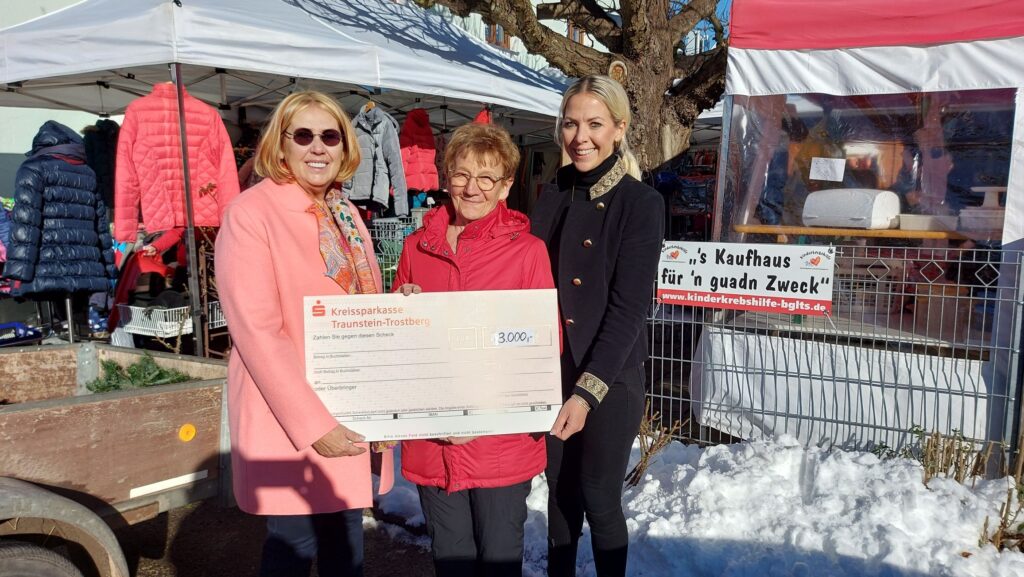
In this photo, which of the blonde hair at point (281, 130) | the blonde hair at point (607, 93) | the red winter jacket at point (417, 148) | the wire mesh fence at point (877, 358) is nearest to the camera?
the blonde hair at point (281, 130)

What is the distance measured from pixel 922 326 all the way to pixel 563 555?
2696mm

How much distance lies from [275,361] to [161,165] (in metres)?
3.95

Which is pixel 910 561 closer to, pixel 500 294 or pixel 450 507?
pixel 450 507

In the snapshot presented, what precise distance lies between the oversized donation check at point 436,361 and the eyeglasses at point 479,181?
37cm

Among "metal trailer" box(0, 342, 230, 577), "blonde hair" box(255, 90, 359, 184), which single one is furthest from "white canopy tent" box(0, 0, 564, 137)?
"blonde hair" box(255, 90, 359, 184)

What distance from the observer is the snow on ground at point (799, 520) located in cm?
290

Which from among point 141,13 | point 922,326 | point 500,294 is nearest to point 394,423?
point 500,294

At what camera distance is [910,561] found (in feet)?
9.36

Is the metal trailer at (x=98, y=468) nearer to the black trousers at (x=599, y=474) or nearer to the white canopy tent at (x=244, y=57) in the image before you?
the black trousers at (x=599, y=474)

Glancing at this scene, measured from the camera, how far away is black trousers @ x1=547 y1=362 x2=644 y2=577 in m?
2.28

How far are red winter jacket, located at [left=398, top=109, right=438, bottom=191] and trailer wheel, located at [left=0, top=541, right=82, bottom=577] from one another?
6238 mm

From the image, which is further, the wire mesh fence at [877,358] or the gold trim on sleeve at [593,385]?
the wire mesh fence at [877,358]

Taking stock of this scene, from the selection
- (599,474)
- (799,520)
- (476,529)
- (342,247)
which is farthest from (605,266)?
(799,520)

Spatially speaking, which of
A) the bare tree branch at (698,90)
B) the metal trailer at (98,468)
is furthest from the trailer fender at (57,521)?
the bare tree branch at (698,90)
